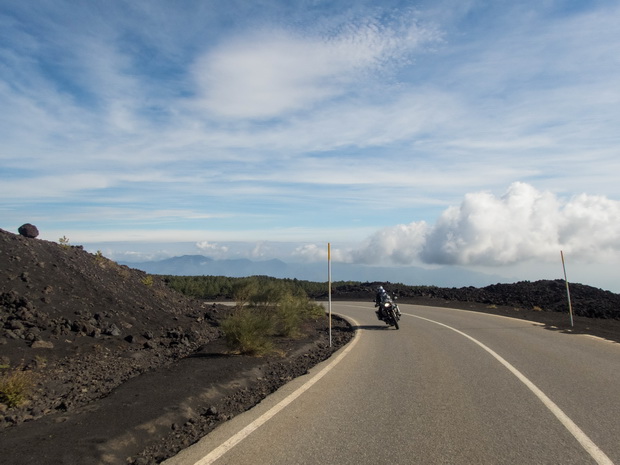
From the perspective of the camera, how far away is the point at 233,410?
21.6 ft

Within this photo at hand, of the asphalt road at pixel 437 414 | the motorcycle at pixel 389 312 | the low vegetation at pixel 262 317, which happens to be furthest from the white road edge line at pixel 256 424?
the motorcycle at pixel 389 312

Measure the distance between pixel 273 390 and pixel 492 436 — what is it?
3.62 m

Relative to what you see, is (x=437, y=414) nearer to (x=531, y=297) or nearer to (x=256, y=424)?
(x=256, y=424)

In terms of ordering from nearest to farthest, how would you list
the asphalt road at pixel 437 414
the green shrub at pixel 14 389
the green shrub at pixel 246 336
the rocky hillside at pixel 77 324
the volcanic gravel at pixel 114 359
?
the asphalt road at pixel 437 414 → the volcanic gravel at pixel 114 359 → the green shrub at pixel 14 389 → the rocky hillside at pixel 77 324 → the green shrub at pixel 246 336

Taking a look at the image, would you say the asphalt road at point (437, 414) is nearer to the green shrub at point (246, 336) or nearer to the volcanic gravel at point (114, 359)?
the volcanic gravel at point (114, 359)

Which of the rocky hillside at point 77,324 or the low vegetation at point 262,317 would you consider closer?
the rocky hillside at point 77,324

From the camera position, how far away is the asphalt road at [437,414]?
4773 millimetres

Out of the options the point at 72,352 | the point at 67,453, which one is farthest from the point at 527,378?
the point at 72,352

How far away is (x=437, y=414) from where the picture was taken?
20.1ft

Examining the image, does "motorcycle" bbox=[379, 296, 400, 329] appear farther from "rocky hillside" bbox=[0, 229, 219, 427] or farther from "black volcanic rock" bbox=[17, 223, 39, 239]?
"black volcanic rock" bbox=[17, 223, 39, 239]

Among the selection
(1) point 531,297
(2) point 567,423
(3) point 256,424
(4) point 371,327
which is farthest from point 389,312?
(1) point 531,297

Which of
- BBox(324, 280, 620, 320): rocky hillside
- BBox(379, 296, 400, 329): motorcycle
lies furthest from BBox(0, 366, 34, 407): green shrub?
BBox(324, 280, 620, 320): rocky hillside

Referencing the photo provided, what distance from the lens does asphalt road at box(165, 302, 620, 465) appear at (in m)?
4.77

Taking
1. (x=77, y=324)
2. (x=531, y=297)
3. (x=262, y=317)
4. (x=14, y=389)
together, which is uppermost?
(x=531, y=297)
